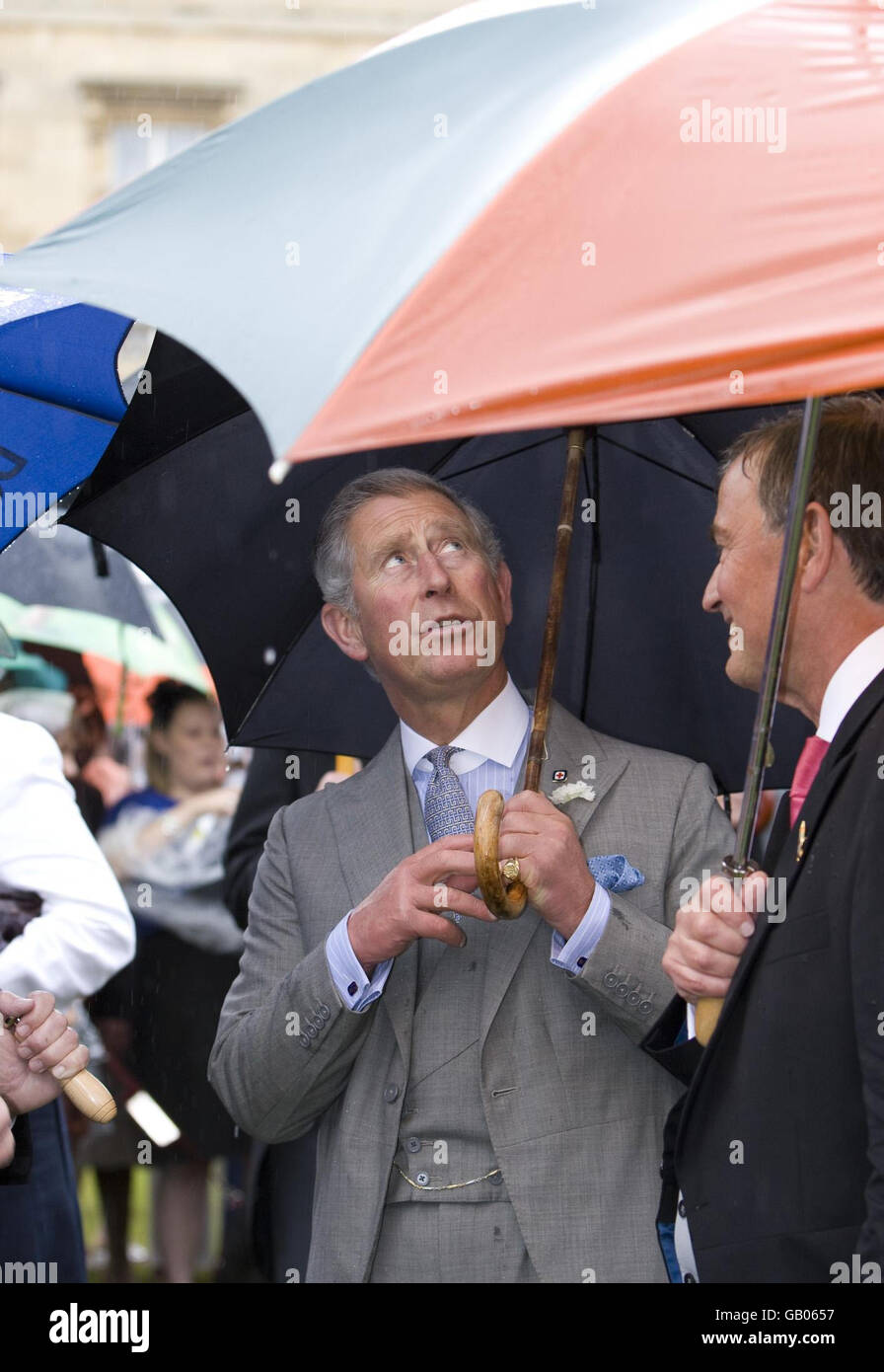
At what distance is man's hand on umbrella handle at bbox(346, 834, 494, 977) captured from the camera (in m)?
3.05

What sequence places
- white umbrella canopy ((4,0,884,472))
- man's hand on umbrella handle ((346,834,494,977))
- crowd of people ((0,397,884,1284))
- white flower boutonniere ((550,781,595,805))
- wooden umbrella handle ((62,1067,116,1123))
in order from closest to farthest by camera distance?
white umbrella canopy ((4,0,884,472)) → crowd of people ((0,397,884,1284)) → man's hand on umbrella handle ((346,834,494,977)) → wooden umbrella handle ((62,1067,116,1123)) → white flower boutonniere ((550,781,595,805))

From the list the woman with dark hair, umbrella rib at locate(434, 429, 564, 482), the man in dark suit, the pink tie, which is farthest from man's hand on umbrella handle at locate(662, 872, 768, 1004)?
the woman with dark hair

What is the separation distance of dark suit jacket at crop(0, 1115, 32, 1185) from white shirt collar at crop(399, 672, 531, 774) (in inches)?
43.5

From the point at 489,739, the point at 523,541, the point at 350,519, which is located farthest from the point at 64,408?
the point at 489,739

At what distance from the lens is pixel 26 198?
1773 centimetres

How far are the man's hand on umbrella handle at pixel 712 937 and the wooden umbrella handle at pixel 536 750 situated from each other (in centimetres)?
30

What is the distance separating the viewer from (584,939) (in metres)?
3.14

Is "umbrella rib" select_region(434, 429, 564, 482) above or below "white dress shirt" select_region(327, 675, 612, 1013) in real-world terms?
above

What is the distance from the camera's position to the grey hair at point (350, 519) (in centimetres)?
378

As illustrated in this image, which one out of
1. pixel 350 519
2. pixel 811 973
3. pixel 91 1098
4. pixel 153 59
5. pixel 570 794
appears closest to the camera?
pixel 811 973

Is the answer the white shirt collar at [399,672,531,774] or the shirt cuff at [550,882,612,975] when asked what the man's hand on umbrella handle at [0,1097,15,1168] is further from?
the shirt cuff at [550,882,612,975]

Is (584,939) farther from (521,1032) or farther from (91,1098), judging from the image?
(91,1098)

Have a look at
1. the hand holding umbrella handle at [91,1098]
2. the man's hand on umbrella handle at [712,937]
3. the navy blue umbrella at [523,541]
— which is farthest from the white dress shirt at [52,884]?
the man's hand on umbrella handle at [712,937]

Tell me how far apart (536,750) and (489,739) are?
1.08ft
